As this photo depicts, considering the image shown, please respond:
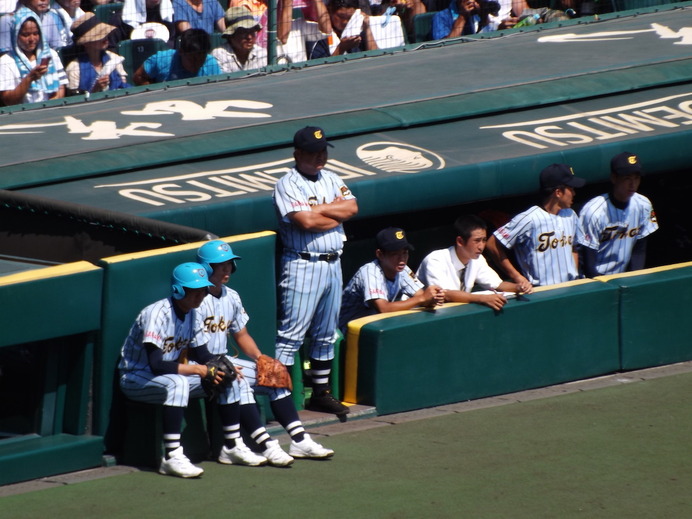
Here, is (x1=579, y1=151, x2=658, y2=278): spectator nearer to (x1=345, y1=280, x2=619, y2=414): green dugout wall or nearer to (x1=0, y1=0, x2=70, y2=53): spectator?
(x1=345, y1=280, x2=619, y2=414): green dugout wall

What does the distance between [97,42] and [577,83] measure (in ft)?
11.6

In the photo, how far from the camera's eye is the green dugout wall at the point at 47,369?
5520 mm

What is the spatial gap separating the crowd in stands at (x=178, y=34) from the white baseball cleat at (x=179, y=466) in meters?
3.95

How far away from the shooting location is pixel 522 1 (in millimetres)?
11469

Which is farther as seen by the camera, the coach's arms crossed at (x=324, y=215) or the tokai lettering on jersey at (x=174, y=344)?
the coach's arms crossed at (x=324, y=215)

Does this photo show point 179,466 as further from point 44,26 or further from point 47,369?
point 44,26

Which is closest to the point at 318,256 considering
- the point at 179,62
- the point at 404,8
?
the point at 179,62

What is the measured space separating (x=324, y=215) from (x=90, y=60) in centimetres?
340

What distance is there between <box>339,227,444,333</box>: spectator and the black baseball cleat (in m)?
0.60

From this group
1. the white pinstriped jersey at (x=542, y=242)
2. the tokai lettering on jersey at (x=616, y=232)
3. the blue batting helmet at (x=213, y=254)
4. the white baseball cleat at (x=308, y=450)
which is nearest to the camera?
the blue batting helmet at (x=213, y=254)

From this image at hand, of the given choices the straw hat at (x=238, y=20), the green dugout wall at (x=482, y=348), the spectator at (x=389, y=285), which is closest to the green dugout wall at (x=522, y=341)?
the green dugout wall at (x=482, y=348)

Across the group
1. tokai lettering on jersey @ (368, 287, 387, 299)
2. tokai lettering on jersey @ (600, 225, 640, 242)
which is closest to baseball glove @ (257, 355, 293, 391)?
tokai lettering on jersey @ (368, 287, 387, 299)

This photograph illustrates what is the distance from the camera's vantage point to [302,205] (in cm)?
645

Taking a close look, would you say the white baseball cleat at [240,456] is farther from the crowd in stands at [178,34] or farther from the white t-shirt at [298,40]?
the white t-shirt at [298,40]
